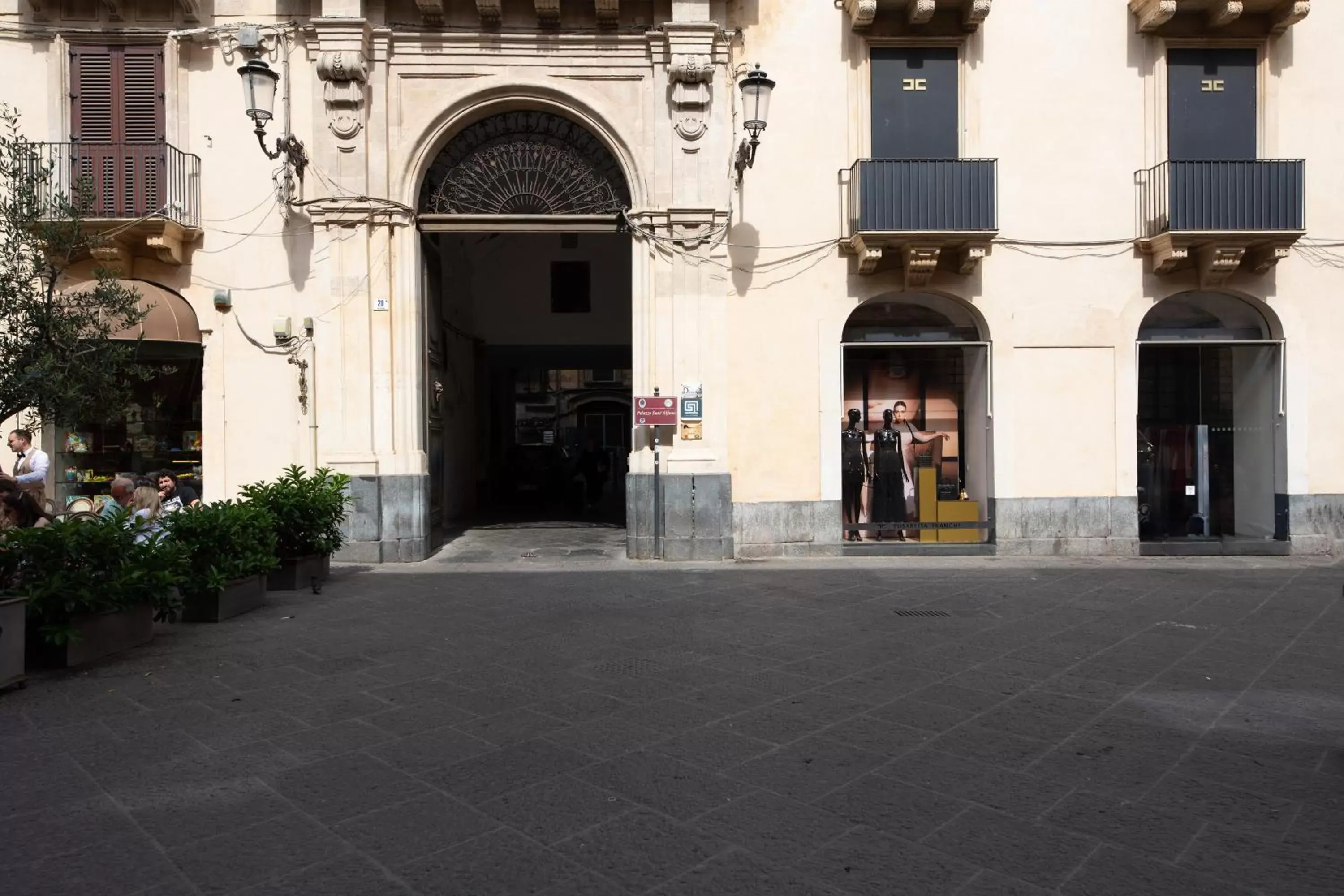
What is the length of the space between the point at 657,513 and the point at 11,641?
23.7ft

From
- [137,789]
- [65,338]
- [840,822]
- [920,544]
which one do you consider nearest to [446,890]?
[840,822]

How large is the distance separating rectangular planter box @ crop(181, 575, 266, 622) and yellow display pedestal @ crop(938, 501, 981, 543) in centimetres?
888

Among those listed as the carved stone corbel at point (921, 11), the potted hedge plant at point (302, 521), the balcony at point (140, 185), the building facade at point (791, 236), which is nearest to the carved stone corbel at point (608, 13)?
the building facade at point (791, 236)

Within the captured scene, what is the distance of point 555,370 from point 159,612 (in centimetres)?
1555

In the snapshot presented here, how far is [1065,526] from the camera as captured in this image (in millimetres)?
12062

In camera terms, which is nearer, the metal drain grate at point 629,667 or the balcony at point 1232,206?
the metal drain grate at point 629,667

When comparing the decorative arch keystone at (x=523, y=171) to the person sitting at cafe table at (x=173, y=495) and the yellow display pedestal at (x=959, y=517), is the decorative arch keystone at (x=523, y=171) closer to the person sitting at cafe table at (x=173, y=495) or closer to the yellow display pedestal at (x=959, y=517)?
the person sitting at cafe table at (x=173, y=495)

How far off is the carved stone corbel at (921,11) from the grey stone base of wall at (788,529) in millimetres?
6638

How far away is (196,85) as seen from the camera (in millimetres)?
11562

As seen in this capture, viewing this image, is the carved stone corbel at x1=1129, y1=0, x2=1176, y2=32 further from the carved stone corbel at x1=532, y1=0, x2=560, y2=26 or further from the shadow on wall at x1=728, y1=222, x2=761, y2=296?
the carved stone corbel at x1=532, y1=0, x2=560, y2=26

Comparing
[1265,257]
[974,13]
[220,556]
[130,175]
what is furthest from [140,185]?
[1265,257]

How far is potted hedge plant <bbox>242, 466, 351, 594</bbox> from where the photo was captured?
29.7 ft

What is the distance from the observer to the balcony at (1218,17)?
11.5 meters

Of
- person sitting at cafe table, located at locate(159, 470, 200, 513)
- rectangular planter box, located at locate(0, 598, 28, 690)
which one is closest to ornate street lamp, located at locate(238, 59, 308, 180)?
person sitting at cafe table, located at locate(159, 470, 200, 513)
